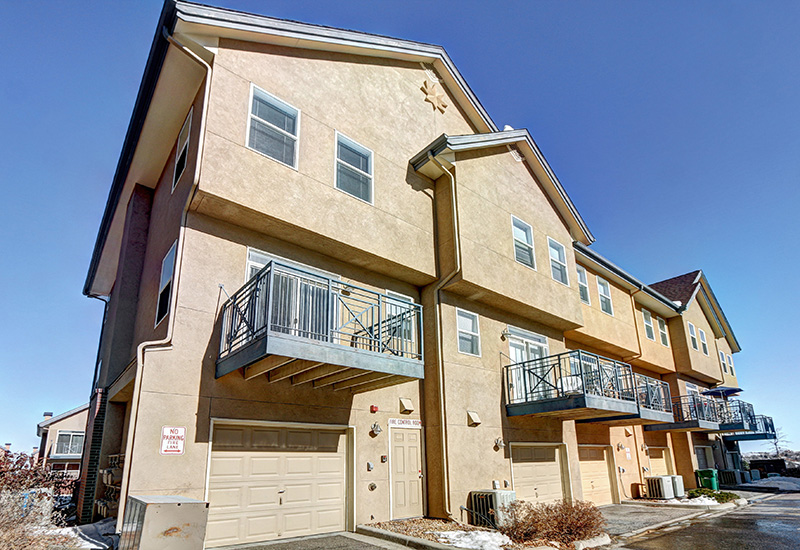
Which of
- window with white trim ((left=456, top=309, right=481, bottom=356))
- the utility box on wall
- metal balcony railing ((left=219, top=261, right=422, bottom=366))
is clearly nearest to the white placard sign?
window with white trim ((left=456, top=309, right=481, bottom=356))

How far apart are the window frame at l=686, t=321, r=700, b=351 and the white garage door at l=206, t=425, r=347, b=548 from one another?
23308mm

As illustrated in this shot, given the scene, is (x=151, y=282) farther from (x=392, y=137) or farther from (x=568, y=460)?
(x=568, y=460)

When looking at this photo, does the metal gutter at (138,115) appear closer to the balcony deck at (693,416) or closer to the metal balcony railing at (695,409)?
the balcony deck at (693,416)

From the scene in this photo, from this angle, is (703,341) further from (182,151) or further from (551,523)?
(182,151)

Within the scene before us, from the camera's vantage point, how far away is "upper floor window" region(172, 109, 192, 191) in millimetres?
11520

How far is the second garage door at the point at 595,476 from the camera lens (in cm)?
1877

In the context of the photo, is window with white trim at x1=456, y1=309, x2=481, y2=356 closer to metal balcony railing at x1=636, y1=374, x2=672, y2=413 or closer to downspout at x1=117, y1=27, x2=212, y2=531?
metal balcony railing at x1=636, y1=374, x2=672, y2=413

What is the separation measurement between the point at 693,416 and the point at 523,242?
14.6 m

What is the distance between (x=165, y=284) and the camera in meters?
10.7

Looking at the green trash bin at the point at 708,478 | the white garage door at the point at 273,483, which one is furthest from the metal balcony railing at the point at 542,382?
the green trash bin at the point at 708,478

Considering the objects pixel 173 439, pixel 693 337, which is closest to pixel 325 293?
pixel 173 439

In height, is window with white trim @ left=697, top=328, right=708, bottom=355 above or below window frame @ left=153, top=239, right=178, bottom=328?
above

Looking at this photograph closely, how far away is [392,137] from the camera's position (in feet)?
45.7

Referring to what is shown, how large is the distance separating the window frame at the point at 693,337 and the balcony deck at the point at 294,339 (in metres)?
22.8
